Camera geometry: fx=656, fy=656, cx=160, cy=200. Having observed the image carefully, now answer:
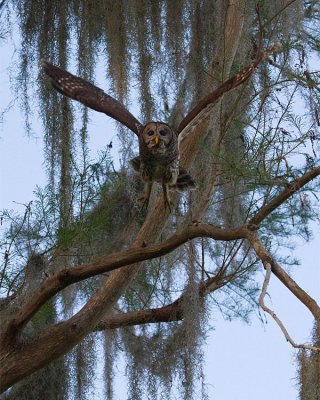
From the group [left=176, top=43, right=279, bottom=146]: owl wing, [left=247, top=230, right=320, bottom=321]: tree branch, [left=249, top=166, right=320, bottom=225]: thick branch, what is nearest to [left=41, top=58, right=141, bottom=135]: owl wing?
[left=176, top=43, right=279, bottom=146]: owl wing

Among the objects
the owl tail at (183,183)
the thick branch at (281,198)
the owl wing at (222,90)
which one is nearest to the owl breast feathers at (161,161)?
the owl tail at (183,183)

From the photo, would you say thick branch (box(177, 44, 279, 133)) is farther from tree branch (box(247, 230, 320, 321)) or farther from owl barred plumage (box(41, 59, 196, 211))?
tree branch (box(247, 230, 320, 321))

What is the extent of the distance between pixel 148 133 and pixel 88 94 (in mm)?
324

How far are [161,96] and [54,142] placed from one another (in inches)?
21.2

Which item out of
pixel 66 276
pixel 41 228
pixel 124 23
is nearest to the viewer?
pixel 66 276

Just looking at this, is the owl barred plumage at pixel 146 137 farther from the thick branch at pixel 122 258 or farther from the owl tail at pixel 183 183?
the thick branch at pixel 122 258

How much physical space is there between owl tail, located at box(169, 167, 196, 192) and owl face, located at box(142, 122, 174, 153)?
6.6 inches

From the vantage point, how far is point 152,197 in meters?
2.93

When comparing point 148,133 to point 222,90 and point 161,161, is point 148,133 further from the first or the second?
point 222,90

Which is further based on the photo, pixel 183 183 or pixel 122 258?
pixel 183 183

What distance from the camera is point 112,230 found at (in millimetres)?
3000

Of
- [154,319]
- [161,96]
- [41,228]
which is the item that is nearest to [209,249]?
[154,319]

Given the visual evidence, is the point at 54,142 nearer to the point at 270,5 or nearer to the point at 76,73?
the point at 76,73

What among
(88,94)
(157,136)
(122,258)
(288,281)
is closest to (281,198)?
(288,281)
